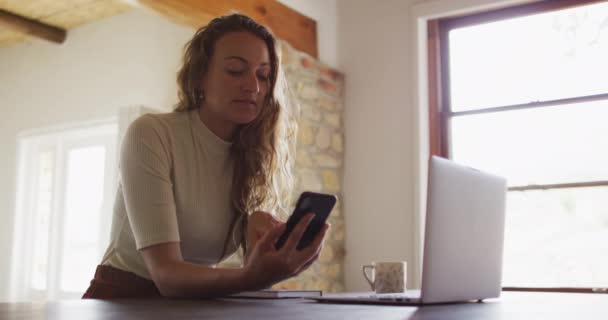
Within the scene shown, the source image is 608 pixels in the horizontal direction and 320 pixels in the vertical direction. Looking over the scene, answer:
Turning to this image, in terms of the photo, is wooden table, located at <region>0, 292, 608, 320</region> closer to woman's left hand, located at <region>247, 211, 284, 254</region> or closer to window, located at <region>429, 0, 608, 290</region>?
woman's left hand, located at <region>247, 211, 284, 254</region>

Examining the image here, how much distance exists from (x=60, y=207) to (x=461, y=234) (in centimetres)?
429

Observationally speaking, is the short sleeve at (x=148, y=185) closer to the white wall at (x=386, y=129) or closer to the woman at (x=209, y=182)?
the woman at (x=209, y=182)

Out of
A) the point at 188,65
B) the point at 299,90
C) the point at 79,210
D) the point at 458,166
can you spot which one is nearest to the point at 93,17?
the point at 79,210

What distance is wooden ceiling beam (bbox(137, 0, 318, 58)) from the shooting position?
3150mm

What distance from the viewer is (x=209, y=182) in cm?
158

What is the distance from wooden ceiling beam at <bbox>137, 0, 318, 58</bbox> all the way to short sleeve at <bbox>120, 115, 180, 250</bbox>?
1.54 m

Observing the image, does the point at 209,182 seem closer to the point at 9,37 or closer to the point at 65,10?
the point at 65,10

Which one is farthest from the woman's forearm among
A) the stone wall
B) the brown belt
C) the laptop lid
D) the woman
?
the stone wall

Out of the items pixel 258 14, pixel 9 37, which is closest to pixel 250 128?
pixel 258 14

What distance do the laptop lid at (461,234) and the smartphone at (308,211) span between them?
188 millimetres

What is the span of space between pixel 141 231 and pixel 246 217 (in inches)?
12.7

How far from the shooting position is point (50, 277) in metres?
4.81

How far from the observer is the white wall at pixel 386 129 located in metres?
3.79

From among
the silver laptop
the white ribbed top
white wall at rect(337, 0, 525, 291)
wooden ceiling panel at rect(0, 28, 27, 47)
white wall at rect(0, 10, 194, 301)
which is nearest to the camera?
the silver laptop
